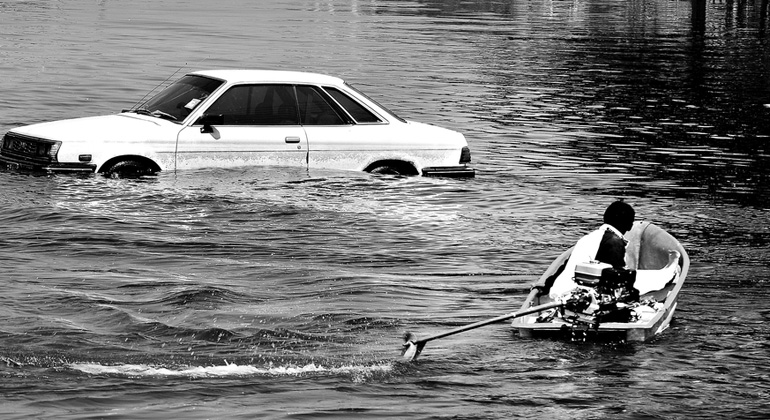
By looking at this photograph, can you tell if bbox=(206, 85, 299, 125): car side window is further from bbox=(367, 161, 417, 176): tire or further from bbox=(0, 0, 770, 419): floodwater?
bbox=(367, 161, 417, 176): tire

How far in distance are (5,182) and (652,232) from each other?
7.67m

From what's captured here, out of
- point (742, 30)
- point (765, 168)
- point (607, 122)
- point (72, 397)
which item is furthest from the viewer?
point (742, 30)

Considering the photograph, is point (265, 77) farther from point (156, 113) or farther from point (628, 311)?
point (628, 311)

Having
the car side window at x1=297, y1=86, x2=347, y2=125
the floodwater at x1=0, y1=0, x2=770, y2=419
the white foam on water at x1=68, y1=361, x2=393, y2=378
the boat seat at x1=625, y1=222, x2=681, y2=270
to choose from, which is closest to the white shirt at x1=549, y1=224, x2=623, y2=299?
the floodwater at x1=0, y1=0, x2=770, y2=419

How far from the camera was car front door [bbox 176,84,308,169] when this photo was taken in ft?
51.8

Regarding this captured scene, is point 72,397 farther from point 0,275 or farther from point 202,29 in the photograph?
point 202,29

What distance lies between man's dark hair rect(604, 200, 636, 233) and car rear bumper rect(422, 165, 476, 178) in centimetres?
576

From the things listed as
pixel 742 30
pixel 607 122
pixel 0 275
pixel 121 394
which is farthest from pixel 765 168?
pixel 742 30

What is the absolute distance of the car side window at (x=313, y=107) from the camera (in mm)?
16453

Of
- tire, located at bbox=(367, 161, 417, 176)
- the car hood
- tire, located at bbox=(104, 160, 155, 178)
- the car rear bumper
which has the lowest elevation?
the car rear bumper

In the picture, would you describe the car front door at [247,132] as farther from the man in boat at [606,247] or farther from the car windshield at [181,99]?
the man in boat at [606,247]

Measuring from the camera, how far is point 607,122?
26547 mm

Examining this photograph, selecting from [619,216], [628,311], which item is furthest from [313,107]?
[628,311]

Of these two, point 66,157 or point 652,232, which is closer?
point 652,232
